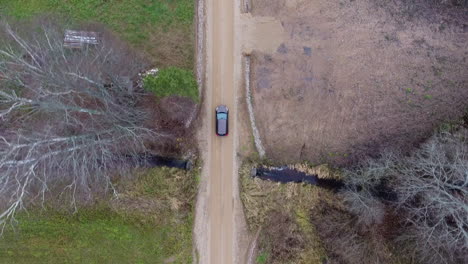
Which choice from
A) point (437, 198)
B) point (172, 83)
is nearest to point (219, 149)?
point (172, 83)

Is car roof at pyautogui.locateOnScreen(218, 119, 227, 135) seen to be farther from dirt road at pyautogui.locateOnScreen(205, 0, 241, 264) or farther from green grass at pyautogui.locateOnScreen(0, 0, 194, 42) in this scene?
green grass at pyautogui.locateOnScreen(0, 0, 194, 42)

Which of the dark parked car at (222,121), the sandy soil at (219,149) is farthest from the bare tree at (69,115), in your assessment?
the sandy soil at (219,149)

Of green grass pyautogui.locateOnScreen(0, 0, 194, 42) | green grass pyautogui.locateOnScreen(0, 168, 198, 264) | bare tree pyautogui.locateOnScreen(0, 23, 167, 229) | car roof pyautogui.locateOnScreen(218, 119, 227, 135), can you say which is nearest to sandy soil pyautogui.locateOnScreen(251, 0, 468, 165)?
car roof pyautogui.locateOnScreen(218, 119, 227, 135)

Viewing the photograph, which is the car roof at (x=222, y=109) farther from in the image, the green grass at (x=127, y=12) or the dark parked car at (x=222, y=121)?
the green grass at (x=127, y=12)

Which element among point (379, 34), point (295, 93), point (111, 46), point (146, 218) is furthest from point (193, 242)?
point (379, 34)

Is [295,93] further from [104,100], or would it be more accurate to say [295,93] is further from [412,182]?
[104,100]

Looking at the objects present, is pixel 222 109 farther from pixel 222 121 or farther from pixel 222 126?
pixel 222 126
